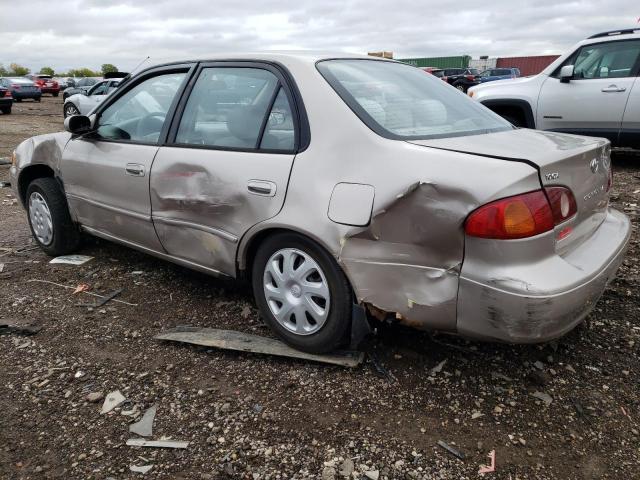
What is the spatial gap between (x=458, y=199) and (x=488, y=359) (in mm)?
1080

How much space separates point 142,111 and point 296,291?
1794 mm

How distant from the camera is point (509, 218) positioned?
80.9 inches

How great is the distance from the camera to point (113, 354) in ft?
9.73

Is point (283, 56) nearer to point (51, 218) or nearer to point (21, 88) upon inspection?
point (51, 218)

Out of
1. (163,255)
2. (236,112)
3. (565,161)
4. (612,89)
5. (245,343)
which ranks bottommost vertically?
(245,343)

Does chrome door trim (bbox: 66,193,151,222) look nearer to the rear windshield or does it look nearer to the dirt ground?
the dirt ground

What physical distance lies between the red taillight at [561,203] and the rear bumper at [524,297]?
169 millimetres

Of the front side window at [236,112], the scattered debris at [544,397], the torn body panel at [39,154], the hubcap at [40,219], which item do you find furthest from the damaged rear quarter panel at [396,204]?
the hubcap at [40,219]

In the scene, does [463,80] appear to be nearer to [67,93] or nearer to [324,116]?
[67,93]

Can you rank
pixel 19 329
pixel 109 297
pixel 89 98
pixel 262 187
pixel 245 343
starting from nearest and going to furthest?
pixel 262 187, pixel 245 343, pixel 19 329, pixel 109 297, pixel 89 98

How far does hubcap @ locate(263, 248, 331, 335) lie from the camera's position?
8.55 ft

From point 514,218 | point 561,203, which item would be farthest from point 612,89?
point 514,218

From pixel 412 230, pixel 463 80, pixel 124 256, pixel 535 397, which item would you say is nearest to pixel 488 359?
pixel 535 397

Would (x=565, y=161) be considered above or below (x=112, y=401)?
above
